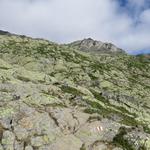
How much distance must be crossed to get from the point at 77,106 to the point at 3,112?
1070cm

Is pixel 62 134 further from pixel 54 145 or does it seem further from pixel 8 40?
pixel 8 40

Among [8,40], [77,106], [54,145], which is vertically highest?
[8,40]

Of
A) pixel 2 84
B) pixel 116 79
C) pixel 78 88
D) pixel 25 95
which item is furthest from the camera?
pixel 116 79

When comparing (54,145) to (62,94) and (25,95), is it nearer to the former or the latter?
(25,95)

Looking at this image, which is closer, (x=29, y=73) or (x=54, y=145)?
(x=54, y=145)

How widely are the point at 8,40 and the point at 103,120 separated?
405 feet

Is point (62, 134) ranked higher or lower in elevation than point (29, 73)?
lower

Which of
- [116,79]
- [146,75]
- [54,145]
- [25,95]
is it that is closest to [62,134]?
[54,145]

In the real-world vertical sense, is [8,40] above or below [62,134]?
above

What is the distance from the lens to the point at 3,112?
128 ft

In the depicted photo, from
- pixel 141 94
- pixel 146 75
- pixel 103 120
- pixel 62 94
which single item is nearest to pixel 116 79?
pixel 141 94

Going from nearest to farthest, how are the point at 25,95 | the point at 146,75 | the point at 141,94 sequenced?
the point at 25,95
the point at 141,94
the point at 146,75

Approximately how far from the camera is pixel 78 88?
6419cm

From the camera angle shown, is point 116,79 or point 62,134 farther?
point 116,79
